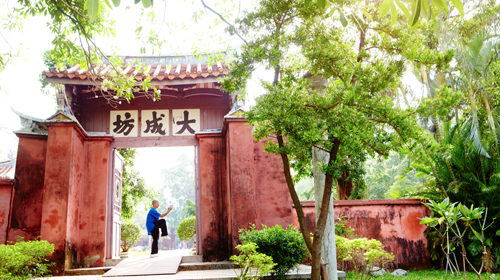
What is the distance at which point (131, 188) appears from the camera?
11.4m

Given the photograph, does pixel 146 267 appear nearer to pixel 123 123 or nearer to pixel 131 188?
pixel 123 123

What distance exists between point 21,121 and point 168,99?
3.05m

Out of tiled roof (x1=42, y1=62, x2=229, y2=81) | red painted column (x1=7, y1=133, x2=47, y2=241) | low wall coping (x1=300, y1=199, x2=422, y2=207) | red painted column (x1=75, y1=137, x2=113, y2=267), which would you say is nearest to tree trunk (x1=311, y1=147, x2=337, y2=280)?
tiled roof (x1=42, y1=62, x2=229, y2=81)

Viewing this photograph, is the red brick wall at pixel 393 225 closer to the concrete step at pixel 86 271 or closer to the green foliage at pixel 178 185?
the concrete step at pixel 86 271

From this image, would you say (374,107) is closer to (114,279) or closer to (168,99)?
(114,279)

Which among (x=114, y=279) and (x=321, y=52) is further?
Answer: (x=114, y=279)

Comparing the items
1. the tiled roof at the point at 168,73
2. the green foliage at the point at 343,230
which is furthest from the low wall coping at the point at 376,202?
the tiled roof at the point at 168,73

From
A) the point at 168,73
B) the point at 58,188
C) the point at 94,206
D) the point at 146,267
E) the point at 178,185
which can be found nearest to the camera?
the point at 146,267

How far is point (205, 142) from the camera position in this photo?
7.86 metres

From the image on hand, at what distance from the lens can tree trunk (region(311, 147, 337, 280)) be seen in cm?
390

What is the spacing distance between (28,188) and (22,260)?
102 inches

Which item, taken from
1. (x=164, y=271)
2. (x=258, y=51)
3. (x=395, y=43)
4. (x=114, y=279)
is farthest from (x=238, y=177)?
(x=395, y=43)

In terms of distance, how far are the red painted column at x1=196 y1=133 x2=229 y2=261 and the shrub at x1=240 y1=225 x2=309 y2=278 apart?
2.31m

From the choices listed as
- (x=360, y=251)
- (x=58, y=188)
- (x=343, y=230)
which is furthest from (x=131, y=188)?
(x=360, y=251)
